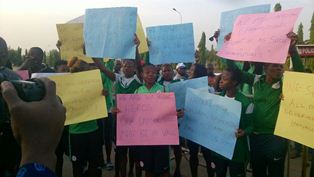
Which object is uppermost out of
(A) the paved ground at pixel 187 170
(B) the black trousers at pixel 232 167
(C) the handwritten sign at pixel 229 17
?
(C) the handwritten sign at pixel 229 17

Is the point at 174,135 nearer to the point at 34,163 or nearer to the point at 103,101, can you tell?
the point at 103,101

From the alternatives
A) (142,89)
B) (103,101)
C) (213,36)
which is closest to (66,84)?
(103,101)

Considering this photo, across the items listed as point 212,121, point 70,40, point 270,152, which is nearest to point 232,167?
point 270,152

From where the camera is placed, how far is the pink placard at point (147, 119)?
417 centimetres

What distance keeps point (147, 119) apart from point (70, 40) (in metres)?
1.80

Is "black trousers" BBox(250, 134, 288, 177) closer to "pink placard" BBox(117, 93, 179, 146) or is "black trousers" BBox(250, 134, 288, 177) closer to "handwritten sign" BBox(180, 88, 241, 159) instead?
"handwritten sign" BBox(180, 88, 241, 159)

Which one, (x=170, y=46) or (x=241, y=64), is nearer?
(x=241, y=64)

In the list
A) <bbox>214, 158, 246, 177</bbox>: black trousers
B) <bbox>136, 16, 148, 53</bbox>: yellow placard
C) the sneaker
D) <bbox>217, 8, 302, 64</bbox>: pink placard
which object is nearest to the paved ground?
the sneaker

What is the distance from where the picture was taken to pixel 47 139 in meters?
Result: 1.26

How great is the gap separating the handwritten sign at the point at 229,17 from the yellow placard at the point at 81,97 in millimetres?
1528

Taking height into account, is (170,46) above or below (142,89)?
above

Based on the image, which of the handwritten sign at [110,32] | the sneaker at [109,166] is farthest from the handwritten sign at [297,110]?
the sneaker at [109,166]

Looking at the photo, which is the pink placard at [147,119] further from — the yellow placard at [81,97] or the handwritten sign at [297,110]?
the handwritten sign at [297,110]

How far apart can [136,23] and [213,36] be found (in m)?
0.97
